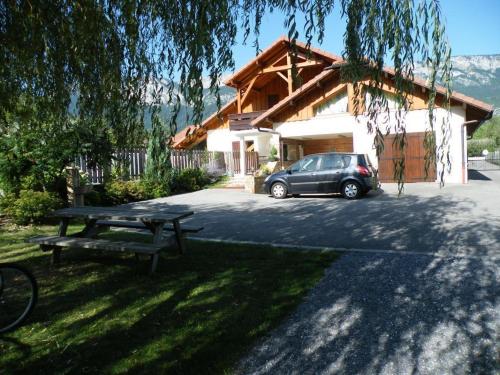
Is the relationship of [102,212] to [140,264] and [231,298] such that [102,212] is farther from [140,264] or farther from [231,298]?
[231,298]

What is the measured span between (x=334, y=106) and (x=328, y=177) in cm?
744

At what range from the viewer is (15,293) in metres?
4.01

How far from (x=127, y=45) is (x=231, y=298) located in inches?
110

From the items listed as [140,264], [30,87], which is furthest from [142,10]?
[140,264]

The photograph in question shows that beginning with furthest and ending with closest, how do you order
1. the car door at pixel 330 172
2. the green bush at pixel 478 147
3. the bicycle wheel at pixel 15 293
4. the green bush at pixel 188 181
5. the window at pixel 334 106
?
1. the green bush at pixel 478 147
2. the window at pixel 334 106
3. the green bush at pixel 188 181
4. the car door at pixel 330 172
5. the bicycle wheel at pixel 15 293

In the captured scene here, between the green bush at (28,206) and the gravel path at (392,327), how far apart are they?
7.27 metres

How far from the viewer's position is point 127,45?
13.5 feet

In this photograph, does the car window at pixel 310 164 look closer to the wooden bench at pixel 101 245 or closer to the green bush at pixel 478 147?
the wooden bench at pixel 101 245

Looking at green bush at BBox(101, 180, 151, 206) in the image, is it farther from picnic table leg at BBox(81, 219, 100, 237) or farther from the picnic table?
the picnic table

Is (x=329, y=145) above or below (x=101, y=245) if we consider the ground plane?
above

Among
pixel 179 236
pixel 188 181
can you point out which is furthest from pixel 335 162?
pixel 179 236

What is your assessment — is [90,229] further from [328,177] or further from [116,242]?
[328,177]

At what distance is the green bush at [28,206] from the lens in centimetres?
916

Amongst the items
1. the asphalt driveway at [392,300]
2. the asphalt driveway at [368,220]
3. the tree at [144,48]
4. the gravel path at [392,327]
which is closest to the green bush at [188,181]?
the asphalt driveway at [368,220]
